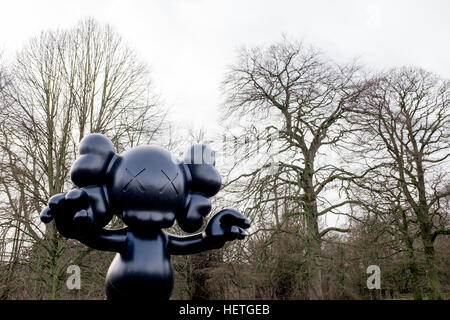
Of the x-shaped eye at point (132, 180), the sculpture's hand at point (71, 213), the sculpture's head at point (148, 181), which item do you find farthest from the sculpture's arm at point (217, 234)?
the sculpture's hand at point (71, 213)

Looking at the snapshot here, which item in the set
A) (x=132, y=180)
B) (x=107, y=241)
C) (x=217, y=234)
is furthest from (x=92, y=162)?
(x=217, y=234)

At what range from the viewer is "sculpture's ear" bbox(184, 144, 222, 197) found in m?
3.43

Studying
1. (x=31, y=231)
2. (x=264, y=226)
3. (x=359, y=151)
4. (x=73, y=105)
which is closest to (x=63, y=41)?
(x=73, y=105)

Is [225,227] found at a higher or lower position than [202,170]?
lower

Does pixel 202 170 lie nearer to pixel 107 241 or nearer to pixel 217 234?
pixel 217 234

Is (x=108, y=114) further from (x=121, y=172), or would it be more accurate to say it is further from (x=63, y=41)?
(x=121, y=172)

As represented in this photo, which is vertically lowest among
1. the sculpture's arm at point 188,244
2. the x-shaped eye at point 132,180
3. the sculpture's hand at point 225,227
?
Answer: the sculpture's arm at point 188,244

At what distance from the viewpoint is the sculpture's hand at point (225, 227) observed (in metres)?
3.27

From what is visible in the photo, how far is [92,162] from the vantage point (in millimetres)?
3186

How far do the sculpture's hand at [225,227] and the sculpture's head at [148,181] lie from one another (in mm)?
146

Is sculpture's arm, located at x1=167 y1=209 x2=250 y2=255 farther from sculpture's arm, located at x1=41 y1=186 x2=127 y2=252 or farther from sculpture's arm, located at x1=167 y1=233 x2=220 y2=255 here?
sculpture's arm, located at x1=41 y1=186 x2=127 y2=252

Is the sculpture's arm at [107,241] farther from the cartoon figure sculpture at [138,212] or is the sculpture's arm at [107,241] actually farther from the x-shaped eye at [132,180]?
the x-shaped eye at [132,180]

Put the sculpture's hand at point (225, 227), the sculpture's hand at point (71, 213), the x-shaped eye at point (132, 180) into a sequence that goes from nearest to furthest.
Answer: the sculpture's hand at point (71, 213), the x-shaped eye at point (132, 180), the sculpture's hand at point (225, 227)

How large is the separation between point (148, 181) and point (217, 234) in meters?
0.75
